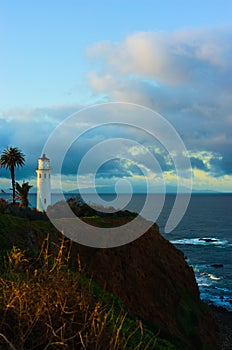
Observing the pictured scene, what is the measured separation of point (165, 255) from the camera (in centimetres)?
3481

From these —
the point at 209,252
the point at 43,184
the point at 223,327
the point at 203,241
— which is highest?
the point at 43,184

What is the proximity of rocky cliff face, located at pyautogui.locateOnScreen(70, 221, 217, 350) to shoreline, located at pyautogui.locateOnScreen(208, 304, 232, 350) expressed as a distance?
2223 mm

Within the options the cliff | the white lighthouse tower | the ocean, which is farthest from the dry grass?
the white lighthouse tower

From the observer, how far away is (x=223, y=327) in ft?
133

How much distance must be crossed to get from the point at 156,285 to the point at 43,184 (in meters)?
23.4

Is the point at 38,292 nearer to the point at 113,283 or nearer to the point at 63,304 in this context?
the point at 63,304

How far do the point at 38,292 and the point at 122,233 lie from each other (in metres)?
24.6

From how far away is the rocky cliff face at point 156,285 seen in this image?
2639 cm

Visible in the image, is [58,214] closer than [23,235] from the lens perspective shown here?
No

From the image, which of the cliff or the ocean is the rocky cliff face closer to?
the cliff

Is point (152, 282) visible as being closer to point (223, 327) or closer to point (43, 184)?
point (223, 327)

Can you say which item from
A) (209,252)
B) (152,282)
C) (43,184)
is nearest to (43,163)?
(43,184)

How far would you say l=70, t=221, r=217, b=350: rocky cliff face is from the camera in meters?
26.4

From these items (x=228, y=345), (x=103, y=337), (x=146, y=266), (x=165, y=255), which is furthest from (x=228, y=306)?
(x=103, y=337)
